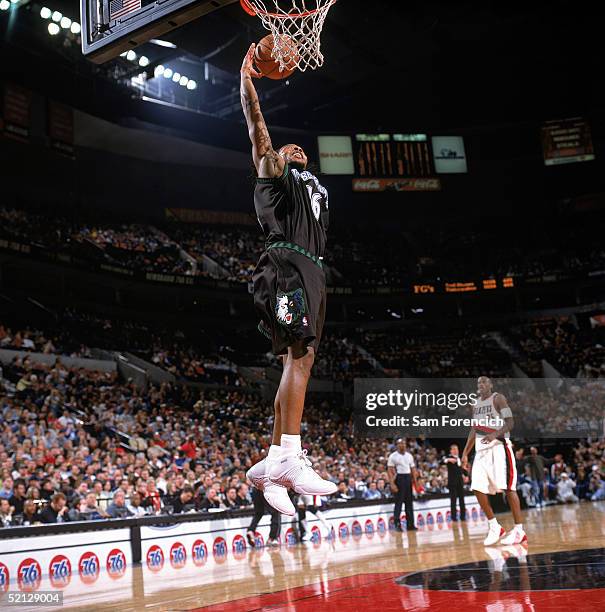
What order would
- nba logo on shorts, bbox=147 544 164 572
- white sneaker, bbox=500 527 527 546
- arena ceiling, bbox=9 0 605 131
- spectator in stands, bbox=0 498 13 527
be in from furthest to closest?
arena ceiling, bbox=9 0 605 131
nba logo on shorts, bbox=147 544 164 572
spectator in stands, bbox=0 498 13 527
white sneaker, bbox=500 527 527 546

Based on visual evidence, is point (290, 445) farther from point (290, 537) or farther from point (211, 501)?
point (290, 537)

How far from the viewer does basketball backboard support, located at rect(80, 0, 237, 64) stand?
5.13 metres

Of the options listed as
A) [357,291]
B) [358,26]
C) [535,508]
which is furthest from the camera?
[357,291]

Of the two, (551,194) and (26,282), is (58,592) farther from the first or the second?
(551,194)

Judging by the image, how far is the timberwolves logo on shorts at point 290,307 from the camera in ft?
12.5

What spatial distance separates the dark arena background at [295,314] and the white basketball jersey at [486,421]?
1.24ft

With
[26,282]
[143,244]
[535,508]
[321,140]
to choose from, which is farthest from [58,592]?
[321,140]

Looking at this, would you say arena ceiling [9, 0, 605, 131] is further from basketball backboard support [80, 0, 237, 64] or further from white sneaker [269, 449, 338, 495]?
white sneaker [269, 449, 338, 495]

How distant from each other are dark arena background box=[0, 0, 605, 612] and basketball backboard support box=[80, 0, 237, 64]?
26 millimetres

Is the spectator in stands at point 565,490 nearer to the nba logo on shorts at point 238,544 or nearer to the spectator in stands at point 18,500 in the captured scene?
the nba logo on shorts at point 238,544

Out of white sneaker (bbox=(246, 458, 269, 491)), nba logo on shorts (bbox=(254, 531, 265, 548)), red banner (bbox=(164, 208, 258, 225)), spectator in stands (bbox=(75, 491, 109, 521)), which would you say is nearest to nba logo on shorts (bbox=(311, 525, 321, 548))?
nba logo on shorts (bbox=(254, 531, 265, 548))

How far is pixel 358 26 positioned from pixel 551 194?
47.4 ft

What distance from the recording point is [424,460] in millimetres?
20859

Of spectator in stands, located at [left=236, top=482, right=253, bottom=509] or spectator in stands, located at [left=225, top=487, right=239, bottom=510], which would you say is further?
spectator in stands, located at [left=236, top=482, right=253, bottom=509]
